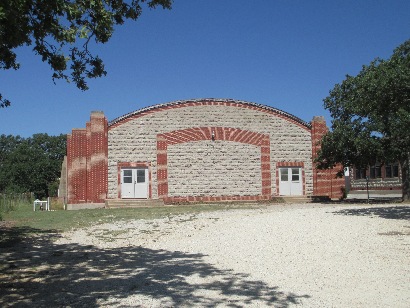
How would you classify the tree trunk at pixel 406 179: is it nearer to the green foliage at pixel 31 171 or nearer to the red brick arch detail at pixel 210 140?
the red brick arch detail at pixel 210 140

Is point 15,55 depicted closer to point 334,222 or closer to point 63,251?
point 63,251

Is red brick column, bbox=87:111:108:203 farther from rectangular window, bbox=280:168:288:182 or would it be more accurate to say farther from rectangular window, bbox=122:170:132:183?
rectangular window, bbox=280:168:288:182

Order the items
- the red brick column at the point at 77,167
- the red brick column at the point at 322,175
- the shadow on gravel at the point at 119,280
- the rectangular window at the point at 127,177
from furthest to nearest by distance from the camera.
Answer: the red brick column at the point at 322,175, the rectangular window at the point at 127,177, the red brick column at the point at 77,167, the shadow on gravel at the point at 119,280

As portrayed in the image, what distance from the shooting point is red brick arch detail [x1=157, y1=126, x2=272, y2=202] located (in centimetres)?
2802

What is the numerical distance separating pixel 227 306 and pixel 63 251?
5.41 m

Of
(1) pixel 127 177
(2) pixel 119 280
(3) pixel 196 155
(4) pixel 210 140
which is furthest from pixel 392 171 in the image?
(2) pixel 119 280

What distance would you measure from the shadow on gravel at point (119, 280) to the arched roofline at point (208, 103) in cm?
1903

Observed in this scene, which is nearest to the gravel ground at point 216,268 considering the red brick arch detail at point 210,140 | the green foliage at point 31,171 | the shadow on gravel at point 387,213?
the shadow on gravel at point 387,213

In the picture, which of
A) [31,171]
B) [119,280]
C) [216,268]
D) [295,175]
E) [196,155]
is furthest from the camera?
[31,171]

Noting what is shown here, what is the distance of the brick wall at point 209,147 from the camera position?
28.0 metres

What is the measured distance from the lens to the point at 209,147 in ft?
93.6

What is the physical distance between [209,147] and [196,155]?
1.08 metres

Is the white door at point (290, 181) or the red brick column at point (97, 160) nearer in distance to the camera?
the red brick column at point (97, 160)

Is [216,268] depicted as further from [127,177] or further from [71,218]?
[127,177]
